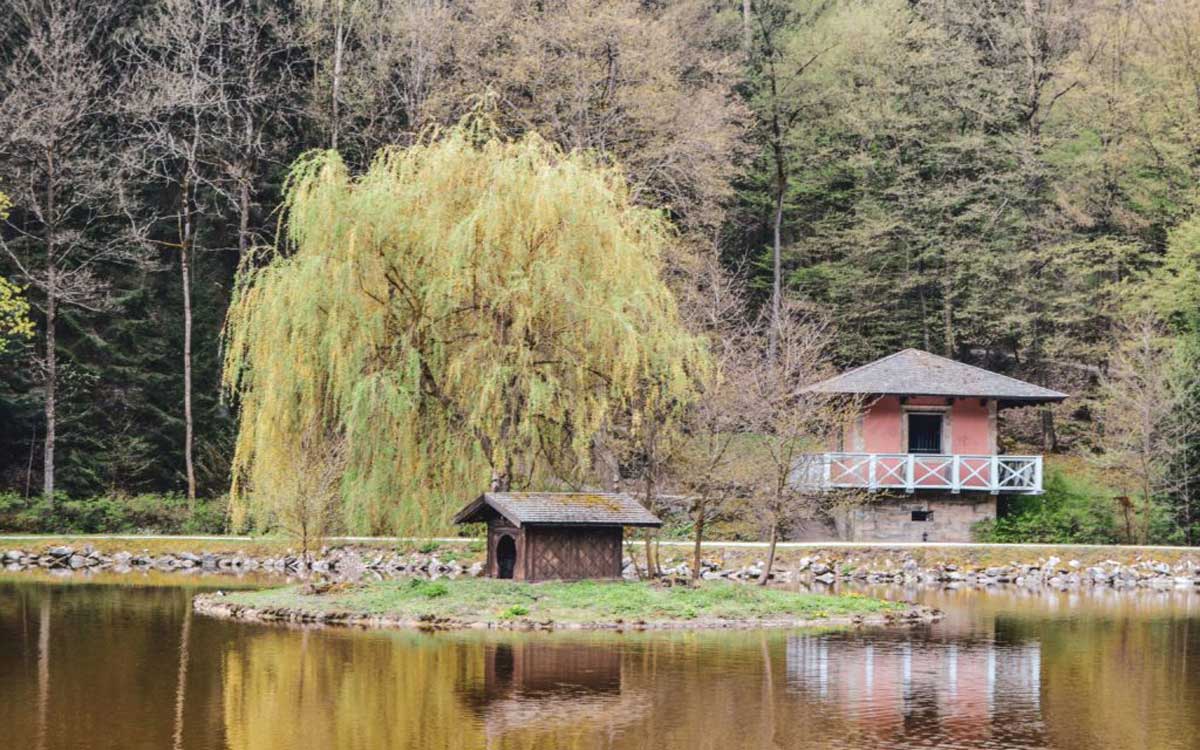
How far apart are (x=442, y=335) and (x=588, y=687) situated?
10733 mm

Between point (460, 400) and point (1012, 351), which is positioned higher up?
point (1012, 351)

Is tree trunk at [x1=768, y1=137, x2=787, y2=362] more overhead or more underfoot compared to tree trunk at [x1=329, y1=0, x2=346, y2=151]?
more underfoot

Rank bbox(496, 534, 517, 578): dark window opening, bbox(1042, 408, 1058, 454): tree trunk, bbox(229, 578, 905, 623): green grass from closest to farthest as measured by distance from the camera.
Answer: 1. bbox(229, 578, 905, 623): green grass
2. bbox(496, 534, 517, 578): dark window opening
3. bbox(1042, 408, 1058, 454): tree trunk

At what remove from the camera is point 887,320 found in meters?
50.9

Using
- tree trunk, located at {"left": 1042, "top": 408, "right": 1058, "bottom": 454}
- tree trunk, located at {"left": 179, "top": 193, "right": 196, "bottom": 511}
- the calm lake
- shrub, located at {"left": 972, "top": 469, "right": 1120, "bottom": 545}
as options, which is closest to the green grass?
the calm lake

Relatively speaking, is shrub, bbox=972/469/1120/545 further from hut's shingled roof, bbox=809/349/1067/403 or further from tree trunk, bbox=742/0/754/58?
tree trunk, bbox=742/0/754/58

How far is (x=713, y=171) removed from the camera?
42844 millimetres

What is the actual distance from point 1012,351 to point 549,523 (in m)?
32.4

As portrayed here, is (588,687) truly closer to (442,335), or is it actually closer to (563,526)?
(563,526)

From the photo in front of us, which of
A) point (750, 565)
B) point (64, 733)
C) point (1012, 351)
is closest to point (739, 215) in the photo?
point (1012, 351)

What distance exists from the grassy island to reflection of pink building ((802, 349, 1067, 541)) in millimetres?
12334

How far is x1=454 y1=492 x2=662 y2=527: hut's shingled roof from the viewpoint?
2417 cm

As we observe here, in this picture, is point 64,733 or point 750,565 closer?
point 64,733

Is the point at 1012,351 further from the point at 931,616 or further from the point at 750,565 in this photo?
the point at 931,616
